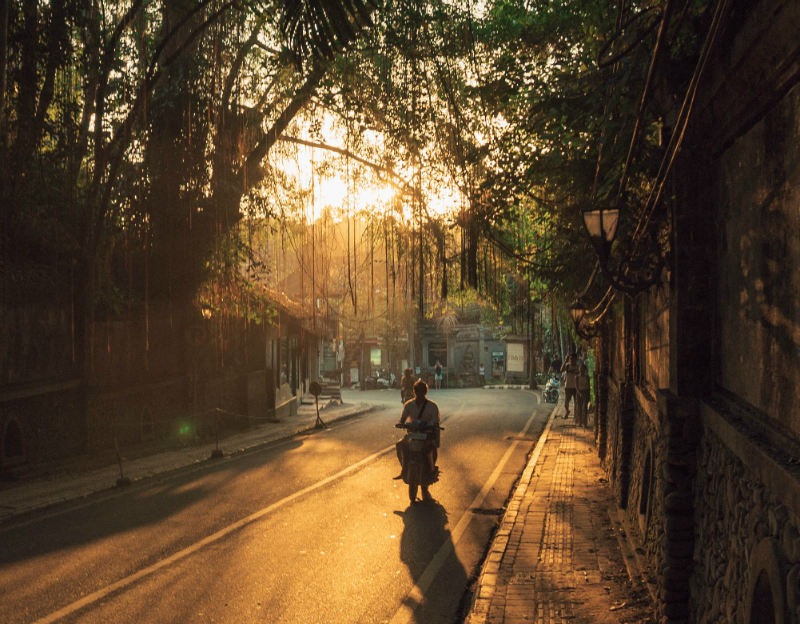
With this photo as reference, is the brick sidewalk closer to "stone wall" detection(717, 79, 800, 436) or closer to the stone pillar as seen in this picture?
the stone pillar

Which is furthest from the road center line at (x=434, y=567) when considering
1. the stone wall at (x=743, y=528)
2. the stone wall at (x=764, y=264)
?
the stone wall at (x=764, y=264)

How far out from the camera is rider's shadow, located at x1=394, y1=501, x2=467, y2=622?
7.07 m

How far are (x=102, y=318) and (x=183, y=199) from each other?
340 cm

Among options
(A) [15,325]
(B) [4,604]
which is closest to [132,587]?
(B) [4,604]

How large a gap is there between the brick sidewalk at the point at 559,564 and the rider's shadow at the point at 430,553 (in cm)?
34

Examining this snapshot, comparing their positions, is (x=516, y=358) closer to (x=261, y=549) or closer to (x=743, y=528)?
(x=261, y=549)

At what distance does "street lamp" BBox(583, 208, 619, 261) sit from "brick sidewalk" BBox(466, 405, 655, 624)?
3.09 meters

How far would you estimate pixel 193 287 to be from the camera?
Result: 19.8m

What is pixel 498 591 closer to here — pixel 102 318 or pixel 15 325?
pixel 15 325

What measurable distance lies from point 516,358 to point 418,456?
52.2 m

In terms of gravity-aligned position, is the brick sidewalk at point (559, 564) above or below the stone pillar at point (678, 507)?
below

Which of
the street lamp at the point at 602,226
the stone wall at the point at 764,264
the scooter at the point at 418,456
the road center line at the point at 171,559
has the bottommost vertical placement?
the road center line at the point at 171,559

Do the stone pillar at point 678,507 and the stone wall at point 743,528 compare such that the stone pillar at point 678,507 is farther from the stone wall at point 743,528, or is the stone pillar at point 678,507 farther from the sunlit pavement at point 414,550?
the sunlit pavement at point 414,550

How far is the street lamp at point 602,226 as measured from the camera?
6.98 m
